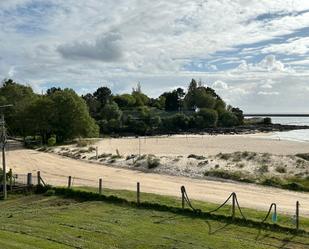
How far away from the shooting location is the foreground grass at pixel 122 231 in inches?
678

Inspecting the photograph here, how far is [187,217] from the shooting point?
22.8m

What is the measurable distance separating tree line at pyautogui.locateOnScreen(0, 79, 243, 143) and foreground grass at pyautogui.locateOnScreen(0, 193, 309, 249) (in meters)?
59.6

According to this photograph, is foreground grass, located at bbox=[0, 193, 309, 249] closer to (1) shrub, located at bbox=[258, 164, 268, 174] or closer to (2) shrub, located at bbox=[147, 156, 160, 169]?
(1) shrub, located at bbox=[258, 164, 268, 174]

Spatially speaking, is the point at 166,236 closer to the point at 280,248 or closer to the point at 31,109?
the point at 280,248

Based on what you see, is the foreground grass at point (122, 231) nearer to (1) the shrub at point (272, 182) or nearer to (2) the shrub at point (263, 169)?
(1) the shrub at point (272, 182)

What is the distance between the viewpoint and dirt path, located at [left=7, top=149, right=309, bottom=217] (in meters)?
31.5

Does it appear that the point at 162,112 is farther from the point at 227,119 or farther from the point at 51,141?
the point at 51,141

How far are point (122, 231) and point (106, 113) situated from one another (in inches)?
4717

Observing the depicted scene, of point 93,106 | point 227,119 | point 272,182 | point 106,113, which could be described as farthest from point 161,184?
point 227,119

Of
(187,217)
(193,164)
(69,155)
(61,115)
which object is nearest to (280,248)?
(187,217)

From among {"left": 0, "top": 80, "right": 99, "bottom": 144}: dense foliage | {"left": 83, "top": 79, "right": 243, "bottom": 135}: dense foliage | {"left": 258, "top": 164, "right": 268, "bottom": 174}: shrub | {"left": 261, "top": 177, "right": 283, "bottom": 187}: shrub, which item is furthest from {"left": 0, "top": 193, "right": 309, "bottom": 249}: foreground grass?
{"left": 83, "top": 79, "right": 243, "bottom": 135}: dense foliage

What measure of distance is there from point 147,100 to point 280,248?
16908 cm

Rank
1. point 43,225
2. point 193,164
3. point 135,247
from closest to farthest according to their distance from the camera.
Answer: point 135,247
point 43,225
point 193,164

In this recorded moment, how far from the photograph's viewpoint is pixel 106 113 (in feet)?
453
